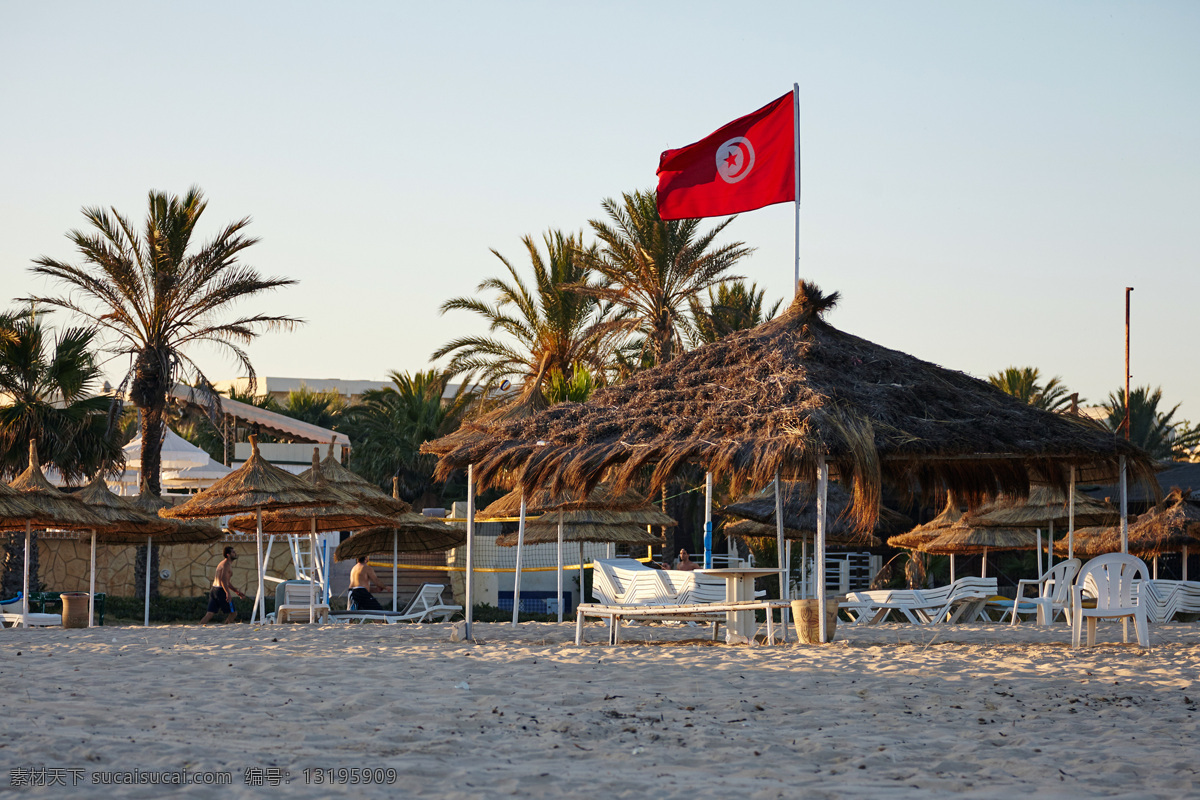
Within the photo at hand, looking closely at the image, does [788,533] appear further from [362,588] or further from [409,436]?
[409,436]

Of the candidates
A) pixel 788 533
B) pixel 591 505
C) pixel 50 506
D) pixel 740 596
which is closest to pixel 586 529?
pixel 591 505

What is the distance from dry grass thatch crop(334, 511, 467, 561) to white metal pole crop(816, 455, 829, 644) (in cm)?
853

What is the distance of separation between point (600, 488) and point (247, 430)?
26.4 metres

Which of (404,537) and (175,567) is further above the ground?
(404,537)

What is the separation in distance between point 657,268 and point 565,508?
9.79m

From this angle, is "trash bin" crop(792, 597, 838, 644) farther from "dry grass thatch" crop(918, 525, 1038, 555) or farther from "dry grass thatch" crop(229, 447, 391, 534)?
"dry grass thatch" crop(918, 525, 1038, 555)

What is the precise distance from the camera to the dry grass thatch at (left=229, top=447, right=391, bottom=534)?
16.5 metres

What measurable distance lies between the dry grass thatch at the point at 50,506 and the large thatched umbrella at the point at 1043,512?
42.5ft

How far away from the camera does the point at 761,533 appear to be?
20.2 meters

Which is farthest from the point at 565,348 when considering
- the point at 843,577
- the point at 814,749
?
the point at 814,749

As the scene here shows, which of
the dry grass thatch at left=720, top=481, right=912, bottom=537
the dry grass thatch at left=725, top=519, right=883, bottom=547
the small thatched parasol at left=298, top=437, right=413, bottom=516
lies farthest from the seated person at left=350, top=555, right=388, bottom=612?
the dry grass thatch at left=725, top=519, right=883, bottom=547

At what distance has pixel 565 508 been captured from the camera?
635 inches

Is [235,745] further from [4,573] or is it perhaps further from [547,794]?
[4,573]

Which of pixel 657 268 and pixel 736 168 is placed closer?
pixel 736 168
